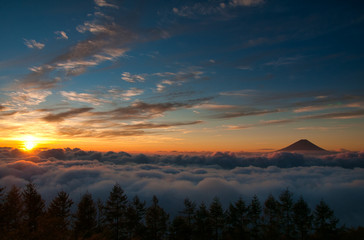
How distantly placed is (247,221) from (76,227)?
39457mm

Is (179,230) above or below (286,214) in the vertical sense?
below

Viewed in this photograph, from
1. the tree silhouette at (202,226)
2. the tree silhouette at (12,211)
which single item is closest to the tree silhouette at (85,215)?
the tree silhouette at (12,211)

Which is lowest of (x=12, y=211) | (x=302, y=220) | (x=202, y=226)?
(x=202, y=226)

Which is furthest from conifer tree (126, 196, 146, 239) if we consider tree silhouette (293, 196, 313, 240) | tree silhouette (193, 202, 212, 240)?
tree silhouette (293, 196, 313, 240)

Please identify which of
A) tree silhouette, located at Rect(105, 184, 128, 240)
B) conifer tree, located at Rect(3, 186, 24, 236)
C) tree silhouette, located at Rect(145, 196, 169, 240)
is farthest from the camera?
tree silhouette, located at Rect(145, 196, 169, 240)

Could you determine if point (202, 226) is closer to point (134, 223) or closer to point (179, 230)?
point (179, 230)

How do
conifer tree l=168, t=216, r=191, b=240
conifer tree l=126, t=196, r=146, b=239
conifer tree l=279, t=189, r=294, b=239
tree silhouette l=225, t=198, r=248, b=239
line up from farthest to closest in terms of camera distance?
1. conifer tree l=279, t=189, r=294, b=239
2. tree silhouette l=225, t=198, r=248, b=239
3. conifer tree l=126, t=196, r=146, b=239
4. conifer tree l=168, t=216, r=191, b=240

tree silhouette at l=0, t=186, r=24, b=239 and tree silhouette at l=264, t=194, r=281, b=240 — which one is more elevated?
tree silhouette at l=0, t=186, r=24, b=239

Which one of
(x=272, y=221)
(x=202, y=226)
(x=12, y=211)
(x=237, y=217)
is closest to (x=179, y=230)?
(x=202, y=226)

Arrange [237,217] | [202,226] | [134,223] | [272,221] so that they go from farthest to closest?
[237,217] < [272,221] < [202,226] < [134,223]

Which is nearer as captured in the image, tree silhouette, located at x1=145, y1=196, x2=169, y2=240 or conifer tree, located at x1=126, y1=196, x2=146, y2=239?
conifer tree, located at x1=126, y1=196, x2=146, y2=239

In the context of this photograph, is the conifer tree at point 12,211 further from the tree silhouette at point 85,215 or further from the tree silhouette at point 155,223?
the tree silhouette at point 155,223

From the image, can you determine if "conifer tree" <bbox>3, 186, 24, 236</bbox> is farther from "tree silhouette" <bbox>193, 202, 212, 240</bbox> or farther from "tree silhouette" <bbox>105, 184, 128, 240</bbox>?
"tree silhouette" <bbox>193, 202, 212, 240</bbox>

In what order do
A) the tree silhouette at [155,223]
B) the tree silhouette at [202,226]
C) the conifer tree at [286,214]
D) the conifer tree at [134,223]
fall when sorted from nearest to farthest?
the conifer tree at [134,223]
the tree silhouette at [155,223]
the tree silhouette at [202,226]
the conifer tree at [286,214]
